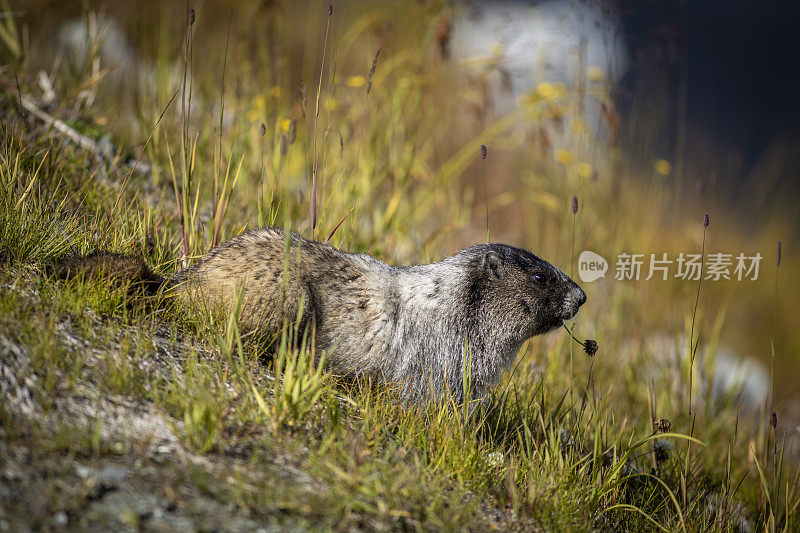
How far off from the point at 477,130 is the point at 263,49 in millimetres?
4013

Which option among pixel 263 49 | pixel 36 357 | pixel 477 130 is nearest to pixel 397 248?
pixel 263 49

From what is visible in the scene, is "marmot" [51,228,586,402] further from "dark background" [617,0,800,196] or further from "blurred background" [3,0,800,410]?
"dark background" [617,0,800,196]

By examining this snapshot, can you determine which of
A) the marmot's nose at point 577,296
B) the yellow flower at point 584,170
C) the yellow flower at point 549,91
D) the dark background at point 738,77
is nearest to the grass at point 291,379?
the yellow flower at point 584,170

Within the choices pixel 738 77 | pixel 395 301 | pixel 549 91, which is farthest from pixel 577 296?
pixel 738 77

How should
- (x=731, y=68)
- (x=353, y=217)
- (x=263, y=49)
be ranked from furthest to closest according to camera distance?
(x=731, y=68) < (x=263, y=49) < (x=353, y=217)

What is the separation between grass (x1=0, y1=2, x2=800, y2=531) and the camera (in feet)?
7.82

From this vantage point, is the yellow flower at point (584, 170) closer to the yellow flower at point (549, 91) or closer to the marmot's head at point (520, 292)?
the yellow flower at point (549, 91)

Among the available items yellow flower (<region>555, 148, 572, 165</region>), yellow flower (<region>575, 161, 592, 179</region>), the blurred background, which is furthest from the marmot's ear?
yellow flower (<region>555, 148, 572, 165</region>)

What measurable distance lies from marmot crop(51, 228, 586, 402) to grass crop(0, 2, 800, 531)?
164 millimetres

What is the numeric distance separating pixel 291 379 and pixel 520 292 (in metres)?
1.64

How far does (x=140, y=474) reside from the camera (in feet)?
7.48

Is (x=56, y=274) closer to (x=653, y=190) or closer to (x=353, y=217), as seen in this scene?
(x=353, y=217)

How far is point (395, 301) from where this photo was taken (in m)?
3.74

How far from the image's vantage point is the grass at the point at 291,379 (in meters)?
2.38
